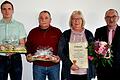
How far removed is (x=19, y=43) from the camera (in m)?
2.59

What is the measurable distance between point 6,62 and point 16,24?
1.35ft

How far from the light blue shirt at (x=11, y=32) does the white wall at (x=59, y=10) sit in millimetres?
648

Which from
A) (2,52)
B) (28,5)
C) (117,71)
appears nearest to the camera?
(2,52)

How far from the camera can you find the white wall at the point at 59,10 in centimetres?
329

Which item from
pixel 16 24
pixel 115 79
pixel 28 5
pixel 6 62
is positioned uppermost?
pixel 28 5

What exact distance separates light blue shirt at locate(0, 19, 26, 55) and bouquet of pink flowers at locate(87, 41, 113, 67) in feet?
2.40

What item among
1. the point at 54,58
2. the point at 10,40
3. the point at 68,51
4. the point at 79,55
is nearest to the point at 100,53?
the point at 79,55

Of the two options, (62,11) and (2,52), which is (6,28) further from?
(62,11)

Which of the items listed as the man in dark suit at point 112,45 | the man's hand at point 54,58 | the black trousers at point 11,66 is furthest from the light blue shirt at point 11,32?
the man in dark suit at point 112,45

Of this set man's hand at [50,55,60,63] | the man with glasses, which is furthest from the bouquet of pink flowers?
the man with glasses

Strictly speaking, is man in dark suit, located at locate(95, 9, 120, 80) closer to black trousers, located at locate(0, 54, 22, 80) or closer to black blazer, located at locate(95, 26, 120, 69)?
black blazer, located at locate(95, 26, 120, 69)

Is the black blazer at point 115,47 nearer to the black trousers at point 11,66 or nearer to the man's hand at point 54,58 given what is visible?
the man's hand at point 54,58

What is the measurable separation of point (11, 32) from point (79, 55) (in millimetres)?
742

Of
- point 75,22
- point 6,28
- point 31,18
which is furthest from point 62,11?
point 6,28
